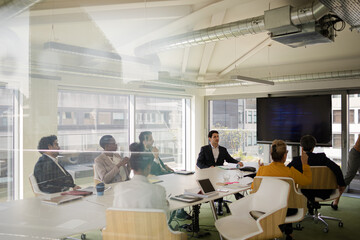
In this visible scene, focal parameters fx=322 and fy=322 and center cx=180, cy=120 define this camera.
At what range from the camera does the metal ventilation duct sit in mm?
3621

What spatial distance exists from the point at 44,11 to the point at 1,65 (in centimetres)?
78

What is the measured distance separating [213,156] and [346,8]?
3271 mm

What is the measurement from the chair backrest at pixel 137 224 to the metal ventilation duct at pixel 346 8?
297cm

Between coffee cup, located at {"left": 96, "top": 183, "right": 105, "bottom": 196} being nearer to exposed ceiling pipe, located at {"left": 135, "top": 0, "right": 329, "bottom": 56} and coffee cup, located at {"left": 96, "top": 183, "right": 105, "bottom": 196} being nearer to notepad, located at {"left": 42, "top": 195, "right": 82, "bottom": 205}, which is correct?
notepad, located at {"left": 42, "top": 195, "right": 82, "bottom": 205}

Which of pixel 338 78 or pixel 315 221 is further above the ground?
pixel 338 78

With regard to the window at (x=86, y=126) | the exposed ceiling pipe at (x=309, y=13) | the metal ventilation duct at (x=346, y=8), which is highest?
the exposed ceiling pipe at (x=309, y=13)

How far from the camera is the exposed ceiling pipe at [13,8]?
10.4 feet

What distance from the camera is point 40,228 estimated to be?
276cm

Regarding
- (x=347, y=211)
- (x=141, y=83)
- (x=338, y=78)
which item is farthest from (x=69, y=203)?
(x=338, y=78)

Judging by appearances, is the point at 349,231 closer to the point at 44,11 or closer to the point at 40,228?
the point at 40,228

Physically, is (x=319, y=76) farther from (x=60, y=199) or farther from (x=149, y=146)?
(x=60, y=199)

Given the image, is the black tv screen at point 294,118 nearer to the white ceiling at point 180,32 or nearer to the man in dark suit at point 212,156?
the white ceiling at point 180,32

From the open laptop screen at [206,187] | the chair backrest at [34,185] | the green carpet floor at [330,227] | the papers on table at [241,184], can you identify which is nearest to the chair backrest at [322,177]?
the green carpet floor at [330,227]

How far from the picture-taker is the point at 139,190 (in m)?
2.72
